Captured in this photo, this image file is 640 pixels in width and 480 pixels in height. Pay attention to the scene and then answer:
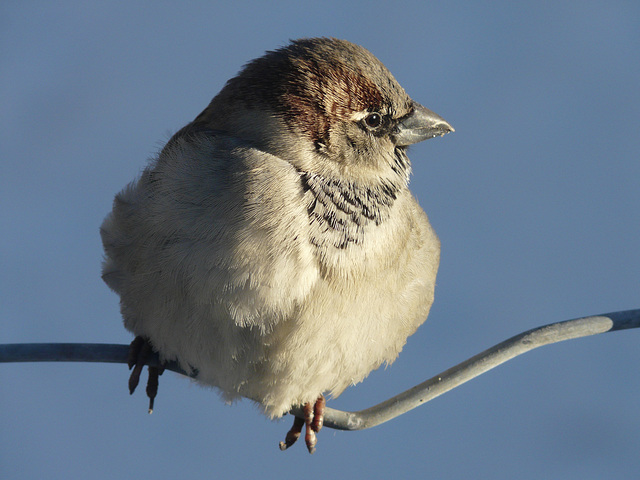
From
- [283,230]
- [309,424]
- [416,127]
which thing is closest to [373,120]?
[416,127]

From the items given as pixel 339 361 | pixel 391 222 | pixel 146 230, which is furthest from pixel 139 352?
pixel 391 222

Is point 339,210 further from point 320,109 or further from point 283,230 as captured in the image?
point 320,109

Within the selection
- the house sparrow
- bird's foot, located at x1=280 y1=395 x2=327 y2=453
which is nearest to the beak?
the house sparrow

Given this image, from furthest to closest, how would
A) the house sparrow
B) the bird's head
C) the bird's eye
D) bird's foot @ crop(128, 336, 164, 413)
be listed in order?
bird's foot @ crop(128, 336, 164, 413), the bird's eye, the bird's head, the house sparrow

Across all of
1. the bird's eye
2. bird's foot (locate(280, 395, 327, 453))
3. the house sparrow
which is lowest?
bird's foot (locate(280, 395, 327, 453))

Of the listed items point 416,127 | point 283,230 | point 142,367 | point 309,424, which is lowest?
point 309,424

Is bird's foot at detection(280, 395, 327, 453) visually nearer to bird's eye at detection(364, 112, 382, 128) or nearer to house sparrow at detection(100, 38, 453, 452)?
house sparrow at detection(100, 38, 453, 452)

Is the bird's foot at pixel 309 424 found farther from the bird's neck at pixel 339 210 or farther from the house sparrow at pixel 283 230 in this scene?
the bird's neck at pixel 339 210
